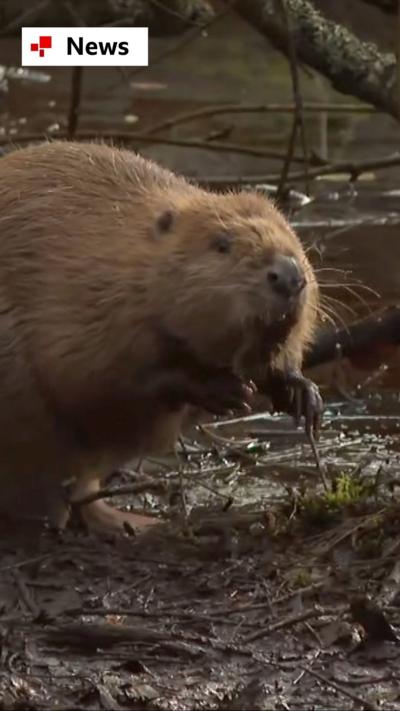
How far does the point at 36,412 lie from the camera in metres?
4.34

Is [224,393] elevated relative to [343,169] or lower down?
elevated

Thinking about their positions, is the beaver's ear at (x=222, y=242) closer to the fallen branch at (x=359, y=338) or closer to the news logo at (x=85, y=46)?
the fallen branch at (x=359, y=338)

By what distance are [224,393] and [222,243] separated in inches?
13.7

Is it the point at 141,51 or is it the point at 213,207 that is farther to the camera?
the point at 141,51

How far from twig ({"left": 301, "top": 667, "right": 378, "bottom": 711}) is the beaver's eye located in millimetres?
1022

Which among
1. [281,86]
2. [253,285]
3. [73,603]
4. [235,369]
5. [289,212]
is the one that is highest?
[253,285]

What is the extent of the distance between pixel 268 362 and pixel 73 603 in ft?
2.35

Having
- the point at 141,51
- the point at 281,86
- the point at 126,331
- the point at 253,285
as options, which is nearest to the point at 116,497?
the point at 126,331

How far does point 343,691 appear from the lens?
3.38m

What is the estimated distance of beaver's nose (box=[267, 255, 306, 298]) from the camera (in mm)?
3895

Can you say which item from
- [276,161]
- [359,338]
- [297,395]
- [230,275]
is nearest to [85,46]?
[276,161]

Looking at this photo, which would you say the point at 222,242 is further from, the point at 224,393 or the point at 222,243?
the point at 224,393

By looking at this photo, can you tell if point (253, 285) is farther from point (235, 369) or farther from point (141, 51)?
point (141, 51)

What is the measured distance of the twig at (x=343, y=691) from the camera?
10.9 ft
